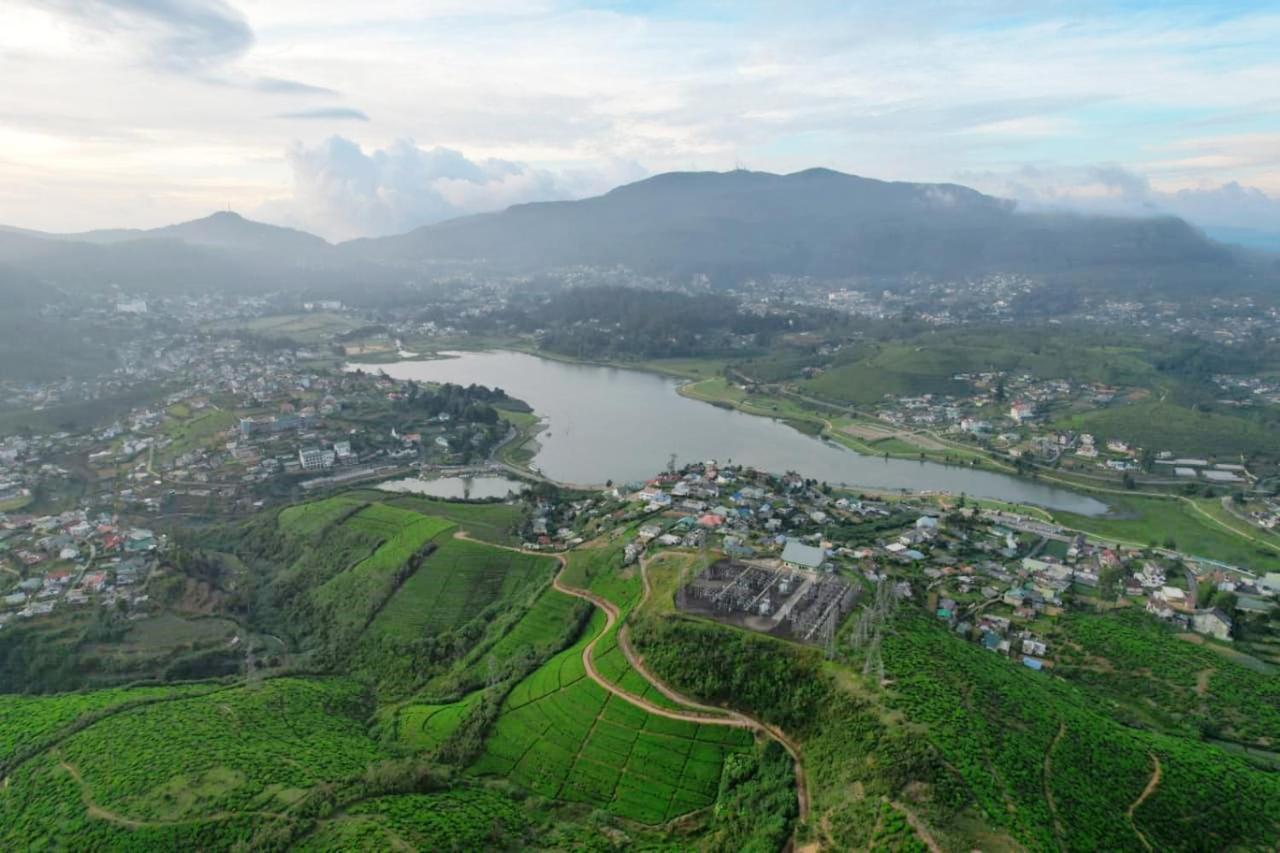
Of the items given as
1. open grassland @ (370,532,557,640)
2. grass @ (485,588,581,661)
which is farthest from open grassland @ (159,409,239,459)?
A: grass @ (485,588,581,661)

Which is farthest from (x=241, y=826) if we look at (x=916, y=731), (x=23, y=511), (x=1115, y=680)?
(x=23, y=511)

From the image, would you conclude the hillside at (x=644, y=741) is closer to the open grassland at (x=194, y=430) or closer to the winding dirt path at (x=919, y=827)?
the winding dirt path at (x=919, y=827)

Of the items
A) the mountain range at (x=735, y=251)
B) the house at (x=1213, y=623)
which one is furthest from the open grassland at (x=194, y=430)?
the mountain range at (x=735, y=251)

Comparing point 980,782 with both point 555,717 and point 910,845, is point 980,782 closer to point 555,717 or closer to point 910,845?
point 910,845

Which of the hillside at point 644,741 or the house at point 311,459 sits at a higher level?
the hillside at point 644,741

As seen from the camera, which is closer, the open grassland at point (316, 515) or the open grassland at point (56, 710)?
the open grassland at point (56, 710)

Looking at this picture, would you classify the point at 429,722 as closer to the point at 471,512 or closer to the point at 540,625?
the point at 540,625
